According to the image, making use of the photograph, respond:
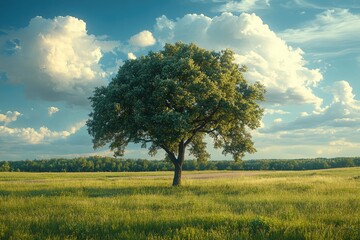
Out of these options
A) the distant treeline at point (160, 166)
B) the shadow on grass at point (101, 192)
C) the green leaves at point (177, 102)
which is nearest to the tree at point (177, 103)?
the green leaves at point (177, 102)

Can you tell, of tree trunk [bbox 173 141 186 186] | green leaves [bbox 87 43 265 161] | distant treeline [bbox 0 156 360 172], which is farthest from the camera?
distant treeline [bbox 0 156 360 172]

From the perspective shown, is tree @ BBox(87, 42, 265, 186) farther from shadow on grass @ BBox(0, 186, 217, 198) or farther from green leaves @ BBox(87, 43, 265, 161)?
shadow on grass @ BBox(0, 186, 217, 198)

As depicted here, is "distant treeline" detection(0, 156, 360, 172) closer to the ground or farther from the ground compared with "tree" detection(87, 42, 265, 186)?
closer to the ground

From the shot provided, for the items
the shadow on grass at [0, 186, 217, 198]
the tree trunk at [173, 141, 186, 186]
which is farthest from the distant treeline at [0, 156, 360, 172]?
the shadow on grass at [0, 186, 217, 198]

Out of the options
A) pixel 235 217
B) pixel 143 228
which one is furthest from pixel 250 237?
pixel 143 228

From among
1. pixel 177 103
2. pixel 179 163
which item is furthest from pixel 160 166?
pixel 177 103

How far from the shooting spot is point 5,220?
1496cm

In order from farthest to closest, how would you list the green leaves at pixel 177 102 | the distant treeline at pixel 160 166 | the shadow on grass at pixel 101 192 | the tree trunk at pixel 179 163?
the distant treeline at pixel 160 166
the tree trunk at pixel 179 163
the green leaves at pixel 177 102
the shadow on grass at pixel 101 192

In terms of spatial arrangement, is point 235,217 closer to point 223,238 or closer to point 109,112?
point 223,238

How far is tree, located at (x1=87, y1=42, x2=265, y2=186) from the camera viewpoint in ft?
98.6

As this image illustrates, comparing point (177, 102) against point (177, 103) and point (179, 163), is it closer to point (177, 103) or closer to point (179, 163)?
point (177, 103)

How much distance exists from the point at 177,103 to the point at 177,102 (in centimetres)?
75

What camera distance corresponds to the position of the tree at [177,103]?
30.0 metres

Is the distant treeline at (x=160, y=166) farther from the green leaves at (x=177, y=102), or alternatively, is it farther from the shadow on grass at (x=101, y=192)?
the shadow on grass at (x=101, y=192)
